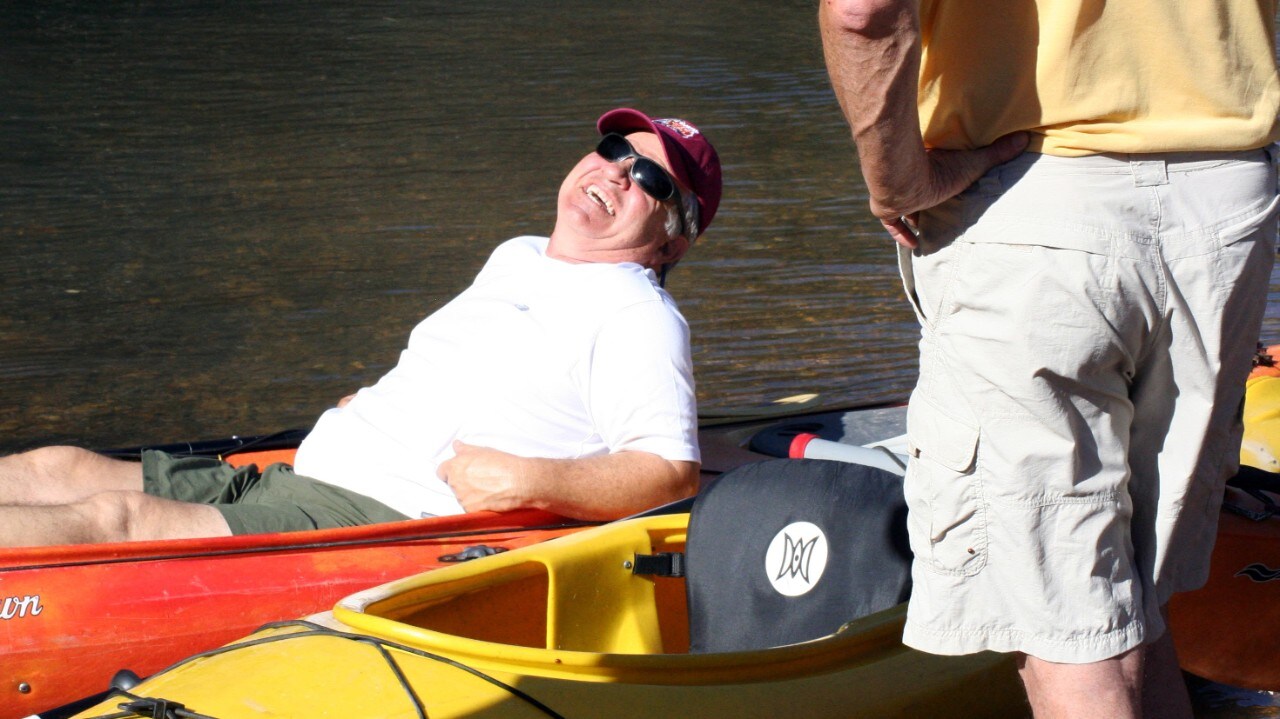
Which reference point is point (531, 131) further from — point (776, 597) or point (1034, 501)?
point (1034, 501)

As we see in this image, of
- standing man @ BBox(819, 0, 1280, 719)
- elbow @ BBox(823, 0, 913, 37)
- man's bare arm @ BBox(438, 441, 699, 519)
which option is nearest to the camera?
elbow @ BBox(823, 0, 913, 37)

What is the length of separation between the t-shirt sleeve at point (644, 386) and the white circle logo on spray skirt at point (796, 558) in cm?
40

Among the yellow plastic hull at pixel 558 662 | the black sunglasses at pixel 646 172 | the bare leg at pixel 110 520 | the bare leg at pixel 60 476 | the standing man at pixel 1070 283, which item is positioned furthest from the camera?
the black sunglasses at pixel 646 172

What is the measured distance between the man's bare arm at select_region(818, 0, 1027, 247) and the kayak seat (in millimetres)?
840

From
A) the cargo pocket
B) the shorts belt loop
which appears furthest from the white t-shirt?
the shorts belt loop

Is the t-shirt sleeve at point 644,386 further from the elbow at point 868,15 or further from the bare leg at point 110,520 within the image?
the elbow at point 868,15

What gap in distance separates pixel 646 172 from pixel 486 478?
2.98 feet

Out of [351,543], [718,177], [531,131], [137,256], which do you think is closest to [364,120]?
[531,131]

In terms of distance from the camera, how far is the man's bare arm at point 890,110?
1.61m

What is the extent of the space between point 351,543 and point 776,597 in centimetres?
88

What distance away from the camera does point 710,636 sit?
267cm

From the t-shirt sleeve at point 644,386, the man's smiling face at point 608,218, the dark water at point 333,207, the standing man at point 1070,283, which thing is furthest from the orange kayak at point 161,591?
the dark water at point 333,207

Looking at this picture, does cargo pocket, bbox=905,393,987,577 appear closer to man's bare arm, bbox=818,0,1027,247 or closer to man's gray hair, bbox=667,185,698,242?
man's bare arm, bbox=818,0,1027,247

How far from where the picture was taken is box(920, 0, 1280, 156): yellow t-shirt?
1715 mm
